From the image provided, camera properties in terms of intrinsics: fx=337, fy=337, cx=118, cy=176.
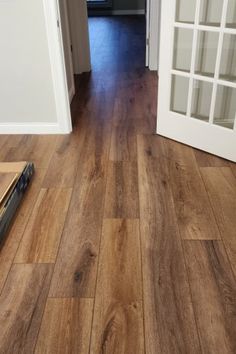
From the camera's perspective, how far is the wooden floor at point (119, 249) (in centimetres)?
125

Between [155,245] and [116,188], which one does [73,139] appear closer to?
[116,188]

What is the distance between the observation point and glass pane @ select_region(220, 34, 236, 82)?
201 centimetres

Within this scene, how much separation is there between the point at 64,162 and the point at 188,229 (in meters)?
1.01

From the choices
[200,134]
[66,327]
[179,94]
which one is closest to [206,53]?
[179,94]

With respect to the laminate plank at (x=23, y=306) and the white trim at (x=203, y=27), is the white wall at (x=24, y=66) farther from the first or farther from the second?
the laminate plank at (x=23, y=306)

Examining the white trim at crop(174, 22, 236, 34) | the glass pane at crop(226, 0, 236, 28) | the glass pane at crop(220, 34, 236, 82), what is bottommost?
the glass pane at crop(220, 34, 236, 82)

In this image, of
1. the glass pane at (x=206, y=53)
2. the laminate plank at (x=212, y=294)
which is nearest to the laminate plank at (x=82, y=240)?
the laminate plank at (x=212, y=294)

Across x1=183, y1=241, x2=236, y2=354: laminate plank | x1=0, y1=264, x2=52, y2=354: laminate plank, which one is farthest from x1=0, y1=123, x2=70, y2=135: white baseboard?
x1=183, y1=241, x2=236, y2=354: laminate plank

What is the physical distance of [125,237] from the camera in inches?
65.5

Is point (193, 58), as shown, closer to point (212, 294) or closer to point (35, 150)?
point (35, 150)

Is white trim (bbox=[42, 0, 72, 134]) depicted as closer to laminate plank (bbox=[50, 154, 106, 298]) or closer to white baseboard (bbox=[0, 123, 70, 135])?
white baseboard (bbox=[0, 123, 70, 135])

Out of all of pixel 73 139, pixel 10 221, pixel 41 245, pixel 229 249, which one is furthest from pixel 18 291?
pixel 73 139

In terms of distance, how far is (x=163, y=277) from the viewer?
145 cm

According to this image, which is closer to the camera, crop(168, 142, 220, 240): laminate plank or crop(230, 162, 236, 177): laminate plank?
crop(168, 142, 220, 240): laminate plank
